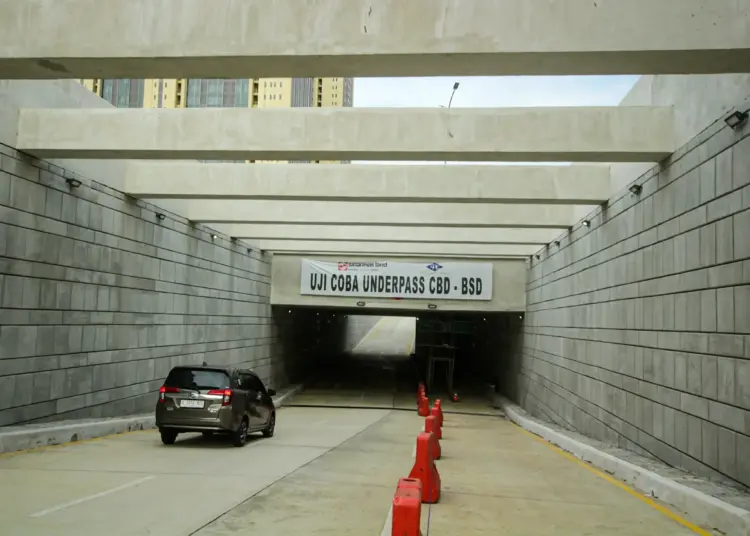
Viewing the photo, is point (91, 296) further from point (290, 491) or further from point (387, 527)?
point (387, 527)

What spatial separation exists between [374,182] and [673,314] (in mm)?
7784

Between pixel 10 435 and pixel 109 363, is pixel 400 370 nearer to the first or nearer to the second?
pixel 109 363

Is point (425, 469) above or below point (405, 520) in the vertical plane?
below

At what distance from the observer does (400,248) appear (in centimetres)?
2736

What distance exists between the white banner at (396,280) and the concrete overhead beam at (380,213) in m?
8.98

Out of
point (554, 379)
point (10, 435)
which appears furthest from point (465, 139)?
point (554, 379)

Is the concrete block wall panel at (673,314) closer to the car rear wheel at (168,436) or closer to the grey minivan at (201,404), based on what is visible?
the grey minivan at (201,404)

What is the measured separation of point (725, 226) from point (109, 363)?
12987mm

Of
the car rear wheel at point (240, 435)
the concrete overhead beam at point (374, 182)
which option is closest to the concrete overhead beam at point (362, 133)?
the concrete overhead beam at point (374, 182)

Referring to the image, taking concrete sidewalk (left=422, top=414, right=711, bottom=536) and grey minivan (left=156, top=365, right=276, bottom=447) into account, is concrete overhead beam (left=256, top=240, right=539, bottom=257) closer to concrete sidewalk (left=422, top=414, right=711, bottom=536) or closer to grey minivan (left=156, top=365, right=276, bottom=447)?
concrete sidewalk (left=422, top=414, right=711, bottom=536)

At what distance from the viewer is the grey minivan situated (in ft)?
43.2

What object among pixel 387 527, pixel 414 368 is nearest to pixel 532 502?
pixel 387 527

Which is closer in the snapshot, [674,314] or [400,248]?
[674,314]

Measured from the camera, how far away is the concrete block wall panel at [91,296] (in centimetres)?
1272
